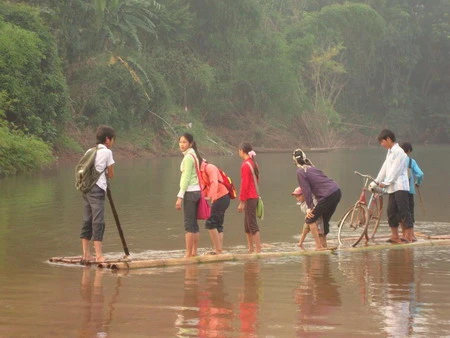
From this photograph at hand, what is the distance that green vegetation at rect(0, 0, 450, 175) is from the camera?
126ft

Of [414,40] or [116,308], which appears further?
[414,40]

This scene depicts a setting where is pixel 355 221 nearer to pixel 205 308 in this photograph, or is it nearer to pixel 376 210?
pixel 376 210

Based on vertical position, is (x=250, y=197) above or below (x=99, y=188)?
below

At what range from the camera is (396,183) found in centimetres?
1431

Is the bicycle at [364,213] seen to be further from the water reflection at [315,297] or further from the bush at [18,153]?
the bush at [18,153]

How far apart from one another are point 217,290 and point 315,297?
0.97 metres

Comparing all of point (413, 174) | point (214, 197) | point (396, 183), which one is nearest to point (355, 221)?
point (396, 183)

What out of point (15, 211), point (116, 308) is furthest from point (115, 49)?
point (116, 308)

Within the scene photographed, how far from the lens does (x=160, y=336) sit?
7707mm

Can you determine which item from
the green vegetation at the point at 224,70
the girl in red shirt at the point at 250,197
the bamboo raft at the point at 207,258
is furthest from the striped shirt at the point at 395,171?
the green vegetation at the point at 224,70

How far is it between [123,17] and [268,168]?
13.6 meters

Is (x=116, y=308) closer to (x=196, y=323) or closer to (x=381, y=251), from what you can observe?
(x=196, y=323)

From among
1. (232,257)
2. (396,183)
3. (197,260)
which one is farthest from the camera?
(396,183)

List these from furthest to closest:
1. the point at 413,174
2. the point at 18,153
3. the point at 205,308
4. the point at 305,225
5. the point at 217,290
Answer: the point at 18,153 < the point at 413,174 < the point at 305,225 < the point at 217,290 < the point at 205,308
